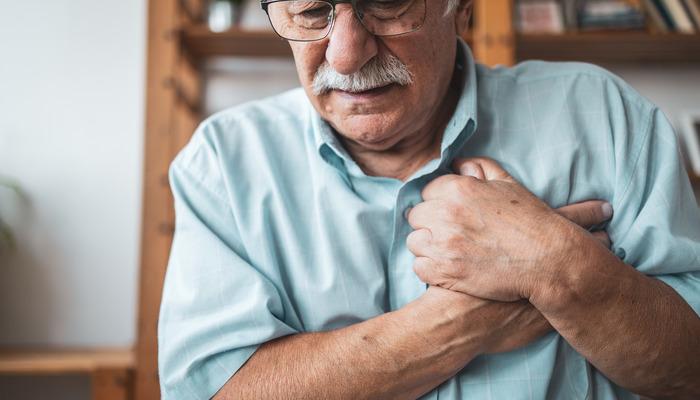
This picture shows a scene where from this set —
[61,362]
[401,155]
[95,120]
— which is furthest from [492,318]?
[95,120]

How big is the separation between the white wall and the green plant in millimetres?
27

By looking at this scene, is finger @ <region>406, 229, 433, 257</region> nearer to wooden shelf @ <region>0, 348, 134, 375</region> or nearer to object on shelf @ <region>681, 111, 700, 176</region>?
wooden shelf @ <region>0, 348, 134, 375</region>

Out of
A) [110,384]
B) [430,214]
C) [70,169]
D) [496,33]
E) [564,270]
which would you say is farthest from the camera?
[70,169]

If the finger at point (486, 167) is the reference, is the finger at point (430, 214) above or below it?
below

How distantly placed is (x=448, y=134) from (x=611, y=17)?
60.7 inches

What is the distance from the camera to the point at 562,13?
229 centimetres

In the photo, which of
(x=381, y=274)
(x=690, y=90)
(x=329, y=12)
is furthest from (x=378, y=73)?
(x=690, y=90)

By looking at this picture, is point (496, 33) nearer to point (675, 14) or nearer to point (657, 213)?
point (675, 14)

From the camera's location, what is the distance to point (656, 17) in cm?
220

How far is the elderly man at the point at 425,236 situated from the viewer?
86 cm

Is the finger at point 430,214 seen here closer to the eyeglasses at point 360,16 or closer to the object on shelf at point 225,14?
the eyeglasses at point 360,16

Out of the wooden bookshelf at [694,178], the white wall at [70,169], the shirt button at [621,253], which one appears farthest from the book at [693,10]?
the white wall at [70,169]

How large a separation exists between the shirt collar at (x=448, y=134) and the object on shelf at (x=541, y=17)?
131 centimetres

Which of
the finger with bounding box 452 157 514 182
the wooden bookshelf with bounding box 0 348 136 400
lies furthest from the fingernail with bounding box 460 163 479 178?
the wooden bookshelf with bounding box 0 348 136 400
